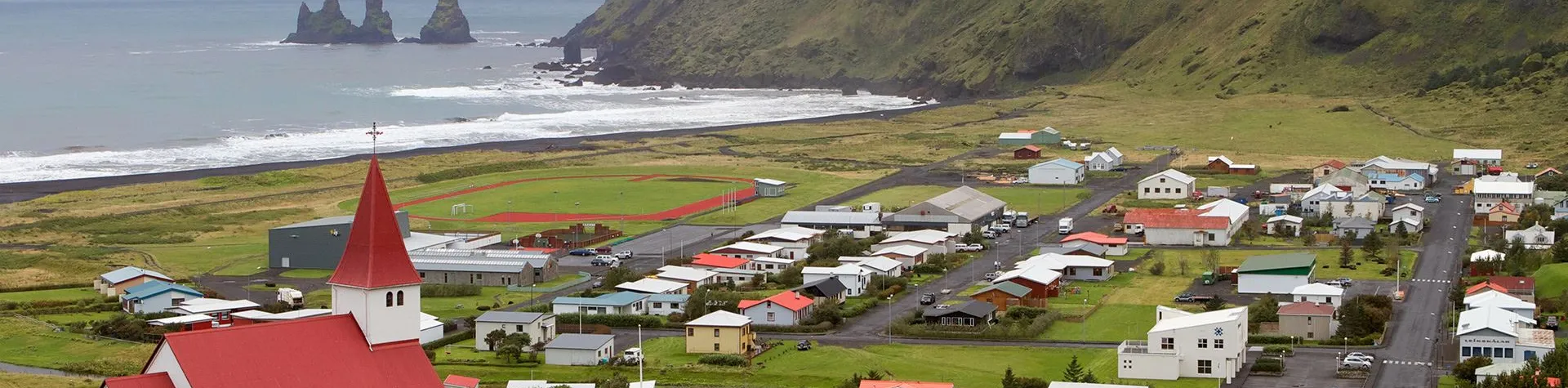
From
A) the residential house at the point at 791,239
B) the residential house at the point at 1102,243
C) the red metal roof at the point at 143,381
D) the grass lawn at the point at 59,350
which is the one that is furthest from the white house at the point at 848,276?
the red metal roof at the point at 143,381

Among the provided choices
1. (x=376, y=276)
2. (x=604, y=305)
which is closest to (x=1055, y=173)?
(x=604, y=305)

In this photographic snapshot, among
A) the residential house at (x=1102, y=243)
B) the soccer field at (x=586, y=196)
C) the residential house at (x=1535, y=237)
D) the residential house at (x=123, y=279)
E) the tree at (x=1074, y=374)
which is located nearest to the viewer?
the tree at (x=1074, y=374)

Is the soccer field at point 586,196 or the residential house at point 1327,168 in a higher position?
the residential house at point 1327,168

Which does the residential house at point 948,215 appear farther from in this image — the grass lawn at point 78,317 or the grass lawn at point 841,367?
the grass lawn at point 78,317

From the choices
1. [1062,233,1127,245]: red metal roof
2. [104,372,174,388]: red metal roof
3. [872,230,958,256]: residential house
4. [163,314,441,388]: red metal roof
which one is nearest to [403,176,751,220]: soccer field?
[872,230,958,256]: residential house

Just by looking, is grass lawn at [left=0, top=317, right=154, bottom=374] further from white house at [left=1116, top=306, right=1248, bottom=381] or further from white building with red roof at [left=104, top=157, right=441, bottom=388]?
white house at [left=1116, top=306, right=1248, bottom=381]

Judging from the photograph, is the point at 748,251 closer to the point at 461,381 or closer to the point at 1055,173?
the point at 461,381

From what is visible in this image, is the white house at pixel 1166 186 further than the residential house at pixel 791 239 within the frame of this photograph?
Yes
